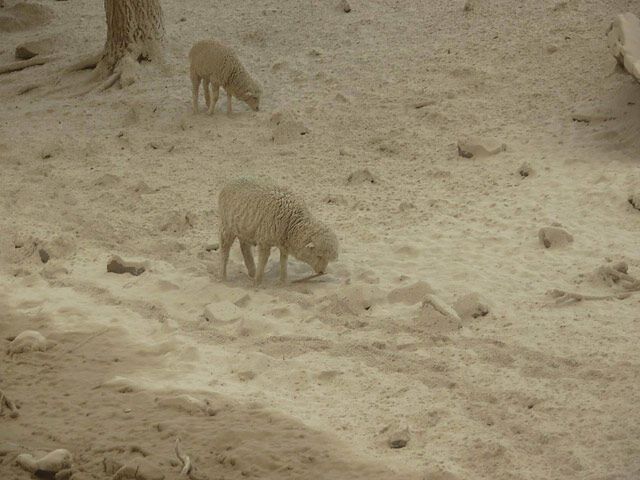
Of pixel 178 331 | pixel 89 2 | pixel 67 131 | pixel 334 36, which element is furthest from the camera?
pixel 89 2

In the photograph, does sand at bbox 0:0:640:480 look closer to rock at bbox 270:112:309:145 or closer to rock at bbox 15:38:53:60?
rock at bbox 270:112:309:145

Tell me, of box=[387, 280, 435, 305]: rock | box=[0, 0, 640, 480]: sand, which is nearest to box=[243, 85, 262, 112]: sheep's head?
box=[0, 0, 640, 480]: sand

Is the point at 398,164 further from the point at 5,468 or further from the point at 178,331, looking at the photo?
the point at 5,468

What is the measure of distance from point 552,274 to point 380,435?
8.06ft

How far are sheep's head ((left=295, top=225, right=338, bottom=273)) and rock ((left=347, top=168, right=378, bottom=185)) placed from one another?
2.15 m

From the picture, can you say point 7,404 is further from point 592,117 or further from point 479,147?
point 592,117

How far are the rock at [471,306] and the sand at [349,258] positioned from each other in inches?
0.5

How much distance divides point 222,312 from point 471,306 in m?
1.79

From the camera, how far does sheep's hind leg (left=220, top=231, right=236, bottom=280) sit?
7585mm

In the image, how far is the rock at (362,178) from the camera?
30.9ft

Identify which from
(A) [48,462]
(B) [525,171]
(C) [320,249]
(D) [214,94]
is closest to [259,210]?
(C) [320,249]

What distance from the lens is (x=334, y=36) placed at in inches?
499

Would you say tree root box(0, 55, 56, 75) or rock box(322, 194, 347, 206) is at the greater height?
rock box(322, 194, 347, 206)

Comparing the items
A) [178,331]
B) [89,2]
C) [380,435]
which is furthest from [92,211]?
[89,2]
